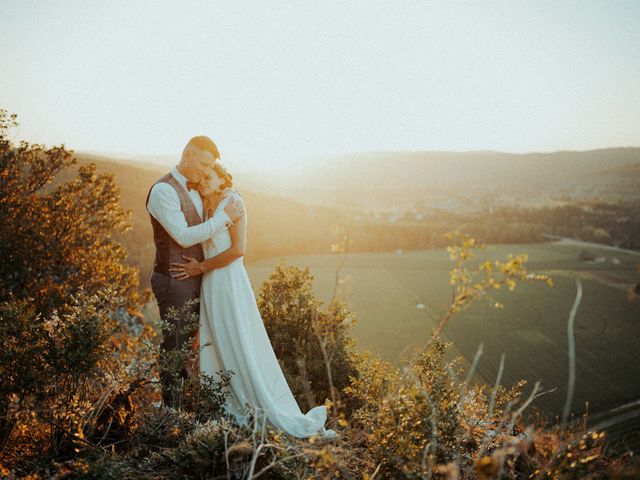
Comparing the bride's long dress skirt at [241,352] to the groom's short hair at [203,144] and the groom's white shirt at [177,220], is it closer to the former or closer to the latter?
the groom's white shirt at [177,220]

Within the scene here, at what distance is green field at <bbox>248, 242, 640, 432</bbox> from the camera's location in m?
31.5

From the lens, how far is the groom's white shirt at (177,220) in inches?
136

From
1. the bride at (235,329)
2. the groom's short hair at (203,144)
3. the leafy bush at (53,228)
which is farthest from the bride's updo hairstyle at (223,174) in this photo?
the leafy bush at (53,228)

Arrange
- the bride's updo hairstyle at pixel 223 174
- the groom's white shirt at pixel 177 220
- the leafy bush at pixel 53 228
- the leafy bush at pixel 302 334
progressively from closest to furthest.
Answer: the groom's white shirt at pixel 177 220 < the bride's updo hairstyle at pixel 223 174 < the leafy bush at pixel 302 334 < the leafy bush at pixel 53 228

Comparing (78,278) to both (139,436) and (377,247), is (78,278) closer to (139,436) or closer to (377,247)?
(139,436)

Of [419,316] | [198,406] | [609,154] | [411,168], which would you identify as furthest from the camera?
[411,168]

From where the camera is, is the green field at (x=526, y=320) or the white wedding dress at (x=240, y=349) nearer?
the white wedding dress at (x=240, y=349)

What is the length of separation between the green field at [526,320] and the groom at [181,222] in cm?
2099

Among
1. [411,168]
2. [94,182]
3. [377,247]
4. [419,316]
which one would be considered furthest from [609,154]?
[94,182]

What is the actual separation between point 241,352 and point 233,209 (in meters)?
1.28

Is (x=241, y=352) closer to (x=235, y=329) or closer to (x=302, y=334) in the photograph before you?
(x=235, y=329)

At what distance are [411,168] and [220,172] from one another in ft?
417

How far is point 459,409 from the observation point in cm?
314

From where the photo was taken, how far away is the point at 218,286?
12.2 ft
